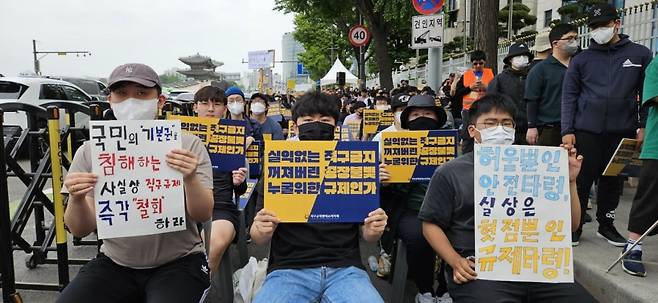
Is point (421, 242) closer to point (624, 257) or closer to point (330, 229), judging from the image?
point (330, 229)

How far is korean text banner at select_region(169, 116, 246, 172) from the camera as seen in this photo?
4023 mm

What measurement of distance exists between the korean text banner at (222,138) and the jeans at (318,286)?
5.11 ft

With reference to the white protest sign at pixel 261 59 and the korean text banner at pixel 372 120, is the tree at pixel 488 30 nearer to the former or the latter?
the korean text banner at pixel 372 120

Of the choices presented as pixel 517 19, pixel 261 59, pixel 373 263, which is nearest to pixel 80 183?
pixel 373 263

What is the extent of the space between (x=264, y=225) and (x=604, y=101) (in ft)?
9.71

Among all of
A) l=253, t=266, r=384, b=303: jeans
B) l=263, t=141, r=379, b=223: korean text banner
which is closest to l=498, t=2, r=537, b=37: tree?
l=263, t=141, r=379, b=223: korean text banner

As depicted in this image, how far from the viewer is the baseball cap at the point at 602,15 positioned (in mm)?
3803

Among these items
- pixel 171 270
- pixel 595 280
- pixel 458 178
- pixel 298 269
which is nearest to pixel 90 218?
pixel 171 270

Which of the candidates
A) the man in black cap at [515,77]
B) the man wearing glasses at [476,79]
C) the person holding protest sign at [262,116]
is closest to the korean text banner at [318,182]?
the man in black cap at [515,77]

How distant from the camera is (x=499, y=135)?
270 cm

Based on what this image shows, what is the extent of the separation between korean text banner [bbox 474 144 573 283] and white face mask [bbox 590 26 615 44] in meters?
1.90

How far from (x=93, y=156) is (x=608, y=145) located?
3729 millimetres

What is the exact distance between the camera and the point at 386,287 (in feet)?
13.0

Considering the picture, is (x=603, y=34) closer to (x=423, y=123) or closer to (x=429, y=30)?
(x=423, y=123)
